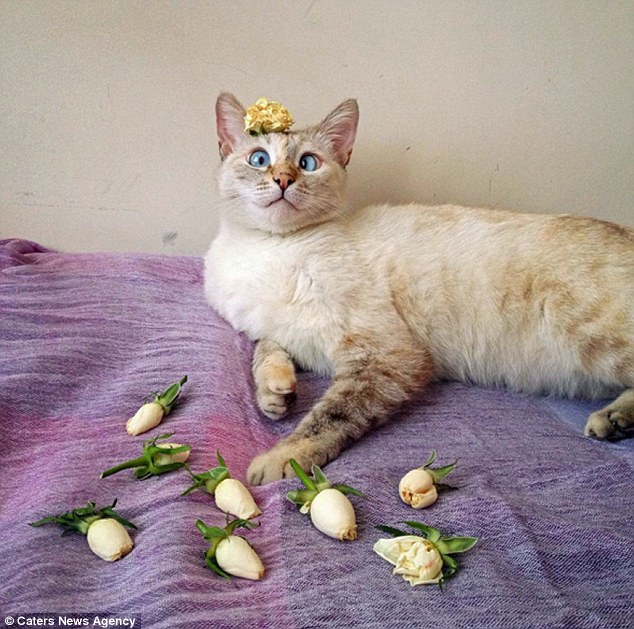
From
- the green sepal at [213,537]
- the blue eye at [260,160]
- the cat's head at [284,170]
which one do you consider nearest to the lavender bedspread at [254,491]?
the green sepal at [213,537]

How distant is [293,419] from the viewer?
4.77ft

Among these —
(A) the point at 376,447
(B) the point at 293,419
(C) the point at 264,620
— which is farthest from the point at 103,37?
(C) the point at 264,620

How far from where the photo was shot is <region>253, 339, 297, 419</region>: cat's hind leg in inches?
55.7

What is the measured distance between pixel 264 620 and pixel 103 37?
2000 mm

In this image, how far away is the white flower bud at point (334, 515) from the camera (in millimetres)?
952

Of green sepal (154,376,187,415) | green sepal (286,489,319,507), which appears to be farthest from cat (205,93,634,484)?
green sepal (286,489,319,507)

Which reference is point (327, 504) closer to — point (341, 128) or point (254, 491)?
point (254, 491)

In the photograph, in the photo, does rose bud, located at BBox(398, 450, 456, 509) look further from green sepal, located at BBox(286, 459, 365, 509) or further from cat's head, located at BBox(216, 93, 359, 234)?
cat's head, located at BBox(216, 93, 359, 234)

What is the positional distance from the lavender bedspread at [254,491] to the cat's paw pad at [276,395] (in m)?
0.04

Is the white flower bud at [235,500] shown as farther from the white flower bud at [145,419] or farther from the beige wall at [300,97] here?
the beige wall at [300,97]

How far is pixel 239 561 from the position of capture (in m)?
0.87

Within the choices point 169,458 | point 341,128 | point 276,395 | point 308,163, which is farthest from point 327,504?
point 341,128

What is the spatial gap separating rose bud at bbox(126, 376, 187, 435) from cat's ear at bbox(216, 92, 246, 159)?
2.94 feet

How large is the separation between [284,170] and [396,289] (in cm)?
50
